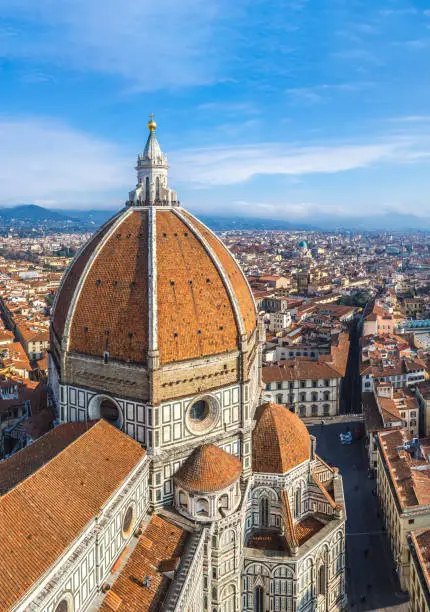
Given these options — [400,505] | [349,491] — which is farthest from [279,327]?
[400,505]

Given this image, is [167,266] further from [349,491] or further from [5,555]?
[349,491]

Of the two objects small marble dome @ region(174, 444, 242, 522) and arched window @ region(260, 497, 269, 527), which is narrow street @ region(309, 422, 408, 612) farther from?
small marble dome @ region(174, 444, 242, 522)

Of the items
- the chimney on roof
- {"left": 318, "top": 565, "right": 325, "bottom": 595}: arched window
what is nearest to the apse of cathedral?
{"left": 318, "top": 565, "right": 325, "bottom": 595}: arched window

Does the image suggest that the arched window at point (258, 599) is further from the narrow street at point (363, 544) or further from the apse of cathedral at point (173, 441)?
the narrow street at point (363, 544)

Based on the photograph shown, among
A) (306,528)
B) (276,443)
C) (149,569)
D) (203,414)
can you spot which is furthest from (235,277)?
(149,569)

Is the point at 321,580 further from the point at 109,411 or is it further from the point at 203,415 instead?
the point at 109,411

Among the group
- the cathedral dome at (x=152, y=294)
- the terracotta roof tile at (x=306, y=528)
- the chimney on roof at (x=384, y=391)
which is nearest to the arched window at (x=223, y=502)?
the terracotta roof tile at (x=306, y=528)
